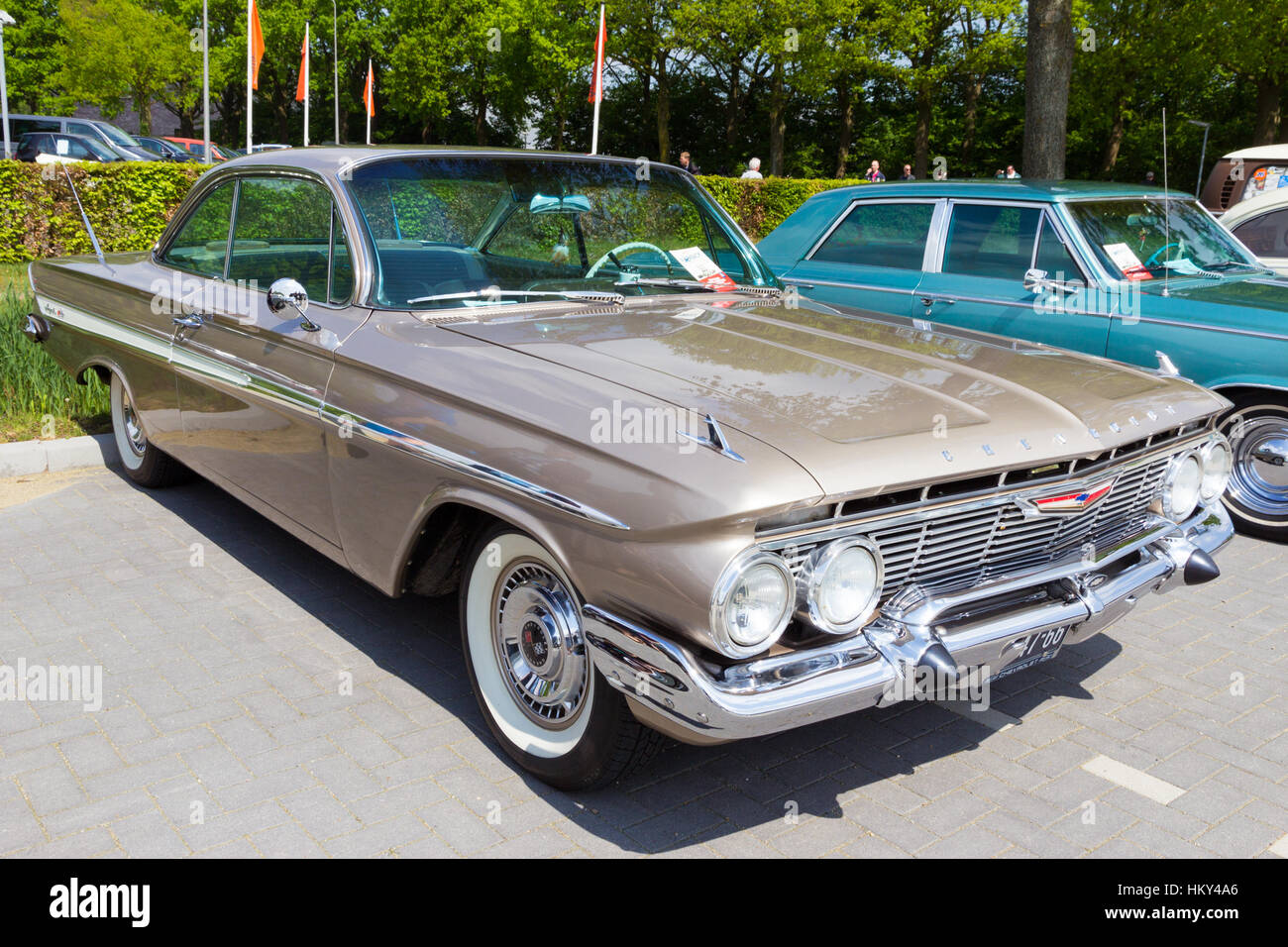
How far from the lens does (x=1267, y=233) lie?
802 centimetres

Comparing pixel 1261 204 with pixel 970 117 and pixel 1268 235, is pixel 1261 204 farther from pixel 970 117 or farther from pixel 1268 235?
pixel 970 117

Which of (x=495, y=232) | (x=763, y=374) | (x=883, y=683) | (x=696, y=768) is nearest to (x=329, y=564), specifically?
(x=495, y=232)

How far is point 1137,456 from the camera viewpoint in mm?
3334

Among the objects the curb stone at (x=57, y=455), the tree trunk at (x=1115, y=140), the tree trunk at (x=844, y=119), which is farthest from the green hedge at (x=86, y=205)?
the tree trunk at (x=844, y=119)

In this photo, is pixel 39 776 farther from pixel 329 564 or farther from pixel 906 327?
pixel 906 327

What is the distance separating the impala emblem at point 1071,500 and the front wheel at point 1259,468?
9.43 feet

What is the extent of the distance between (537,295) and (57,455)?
3769mm

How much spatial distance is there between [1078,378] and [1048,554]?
2.15ft

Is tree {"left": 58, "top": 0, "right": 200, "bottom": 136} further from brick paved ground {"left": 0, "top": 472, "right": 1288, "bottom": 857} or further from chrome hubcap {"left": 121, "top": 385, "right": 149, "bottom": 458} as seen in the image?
brick paved ground {"left": 0, "top": 472, "right": 1288, "bottom": 857}

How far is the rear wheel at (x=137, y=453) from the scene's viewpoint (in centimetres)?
552

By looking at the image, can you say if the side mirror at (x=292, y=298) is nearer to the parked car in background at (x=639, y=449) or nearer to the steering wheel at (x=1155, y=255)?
the parked car in background at (x=639, y=449)

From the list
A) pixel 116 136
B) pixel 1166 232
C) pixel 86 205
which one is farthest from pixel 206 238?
pixel 116 136
